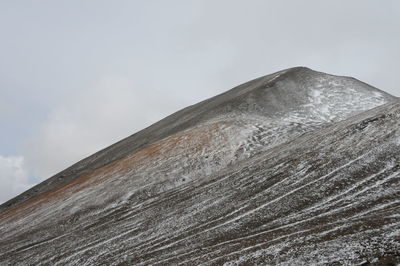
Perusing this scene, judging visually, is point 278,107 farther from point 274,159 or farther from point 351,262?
point 351,262

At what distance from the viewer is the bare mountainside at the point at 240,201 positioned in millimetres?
20625

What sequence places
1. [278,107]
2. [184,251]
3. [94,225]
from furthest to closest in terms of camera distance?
[278,107], [94,225], [184,251]

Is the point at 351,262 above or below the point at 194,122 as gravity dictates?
below

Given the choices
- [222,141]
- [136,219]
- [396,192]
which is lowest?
[396,192]

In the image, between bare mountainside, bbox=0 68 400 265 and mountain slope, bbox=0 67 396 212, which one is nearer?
bare mountainside, bbox=0 68 400 265

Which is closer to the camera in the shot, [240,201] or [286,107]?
[240,201]

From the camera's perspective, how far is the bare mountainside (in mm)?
20625

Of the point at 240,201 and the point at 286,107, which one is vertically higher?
the point at 286,107

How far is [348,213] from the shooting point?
2334cm

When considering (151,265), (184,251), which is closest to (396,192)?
(184,251)

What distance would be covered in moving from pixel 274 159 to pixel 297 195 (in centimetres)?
1023

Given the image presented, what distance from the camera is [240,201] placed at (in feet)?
105

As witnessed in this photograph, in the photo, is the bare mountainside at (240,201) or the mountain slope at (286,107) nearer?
the bare mountainside at (240,201)

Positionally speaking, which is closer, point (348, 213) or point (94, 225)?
point (348, 213)
